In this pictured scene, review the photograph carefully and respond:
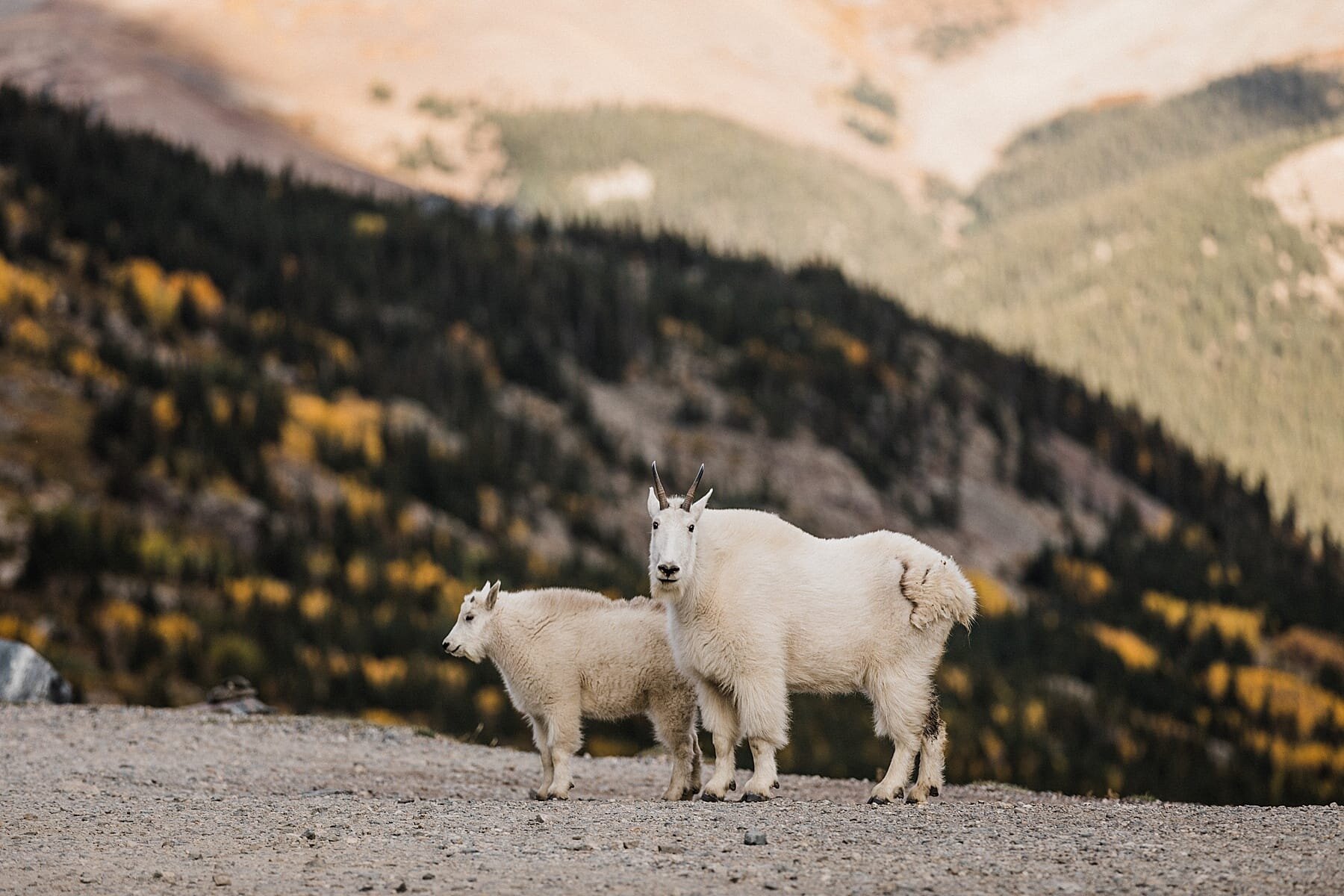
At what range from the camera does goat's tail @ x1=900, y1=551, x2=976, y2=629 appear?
1055 cm

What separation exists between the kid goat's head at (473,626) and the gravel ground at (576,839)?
1.20 m

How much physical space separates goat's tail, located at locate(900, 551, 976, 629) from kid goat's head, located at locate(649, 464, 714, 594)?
164cm

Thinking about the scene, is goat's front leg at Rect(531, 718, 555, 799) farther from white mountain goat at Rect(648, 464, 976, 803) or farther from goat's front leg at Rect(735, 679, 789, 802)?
goat's front leg at Rect(735, 679, 789, 802)

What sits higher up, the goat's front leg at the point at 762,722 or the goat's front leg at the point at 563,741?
the goat's front leg at the point at 762,722

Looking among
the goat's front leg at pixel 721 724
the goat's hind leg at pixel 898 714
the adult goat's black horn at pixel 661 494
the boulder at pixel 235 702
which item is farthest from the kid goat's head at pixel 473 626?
the boulder at pixel 235 702

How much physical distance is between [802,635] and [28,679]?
34.5 ft

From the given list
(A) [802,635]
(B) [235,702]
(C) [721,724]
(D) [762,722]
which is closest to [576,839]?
(D) [762,722]

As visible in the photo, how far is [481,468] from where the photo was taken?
4347 centimetres

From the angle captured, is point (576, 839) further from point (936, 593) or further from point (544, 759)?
point (936, 593)

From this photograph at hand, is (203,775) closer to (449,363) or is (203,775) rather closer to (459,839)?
(459,839)

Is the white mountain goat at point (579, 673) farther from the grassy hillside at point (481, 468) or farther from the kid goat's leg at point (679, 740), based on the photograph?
the grassy hillside at point (481, 468)

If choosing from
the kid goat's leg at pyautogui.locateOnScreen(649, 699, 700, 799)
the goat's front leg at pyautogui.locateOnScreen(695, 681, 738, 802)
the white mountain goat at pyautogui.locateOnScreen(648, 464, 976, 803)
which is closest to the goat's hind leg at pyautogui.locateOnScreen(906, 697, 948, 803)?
the white mountain goat at pyautogui.locateOnScreen(648, 464, 976, 803)

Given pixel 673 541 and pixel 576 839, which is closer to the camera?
pixel 576 839

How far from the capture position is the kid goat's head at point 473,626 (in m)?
11.8
